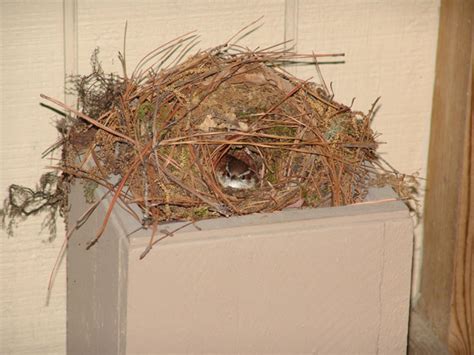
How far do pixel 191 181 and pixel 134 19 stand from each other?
0.56 meters

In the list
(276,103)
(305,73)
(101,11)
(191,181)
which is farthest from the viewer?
(305,73)

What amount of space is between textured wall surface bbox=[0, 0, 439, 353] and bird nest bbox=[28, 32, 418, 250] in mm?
135

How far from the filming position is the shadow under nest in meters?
1.65

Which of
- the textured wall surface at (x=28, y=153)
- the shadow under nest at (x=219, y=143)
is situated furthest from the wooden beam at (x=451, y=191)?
the textured wall surface at (x=28, y=153)

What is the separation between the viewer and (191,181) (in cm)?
170

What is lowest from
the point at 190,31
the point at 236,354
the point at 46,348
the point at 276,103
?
the point at 46,348

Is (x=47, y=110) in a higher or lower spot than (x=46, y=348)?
higher

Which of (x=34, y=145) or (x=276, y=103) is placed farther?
(x=34, y=145)

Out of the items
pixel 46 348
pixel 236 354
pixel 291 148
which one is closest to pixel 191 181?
pixel 291 148

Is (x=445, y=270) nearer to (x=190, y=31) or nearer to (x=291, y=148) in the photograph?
(x=291, y=148)

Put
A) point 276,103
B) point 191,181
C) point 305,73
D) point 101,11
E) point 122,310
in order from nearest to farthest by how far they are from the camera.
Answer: point 122,310 < point 191,181 < point 276,103 < point 101,11 < point 305,73

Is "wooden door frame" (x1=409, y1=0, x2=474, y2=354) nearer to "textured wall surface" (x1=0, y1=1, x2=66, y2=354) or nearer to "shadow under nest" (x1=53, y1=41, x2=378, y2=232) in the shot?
"shadow under nest" (x1=53, y1=41, x2=378, y2=232)

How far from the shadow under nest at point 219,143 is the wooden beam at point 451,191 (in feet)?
1.30

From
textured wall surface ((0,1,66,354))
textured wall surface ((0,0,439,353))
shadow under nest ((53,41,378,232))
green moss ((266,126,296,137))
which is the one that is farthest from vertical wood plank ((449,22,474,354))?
textured wall surface ((0,1,66,354))
